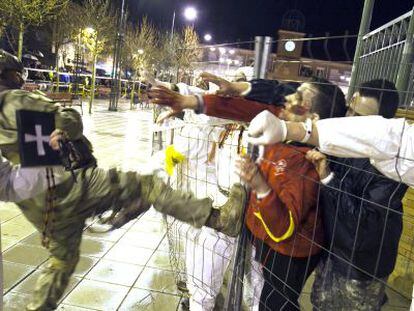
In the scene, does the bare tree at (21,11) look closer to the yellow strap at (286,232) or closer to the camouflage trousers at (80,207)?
the camouflage trousers at (80,207)

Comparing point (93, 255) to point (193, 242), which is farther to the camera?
point (93, 255)

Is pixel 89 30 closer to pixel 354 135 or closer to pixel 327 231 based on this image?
pixel 327 231

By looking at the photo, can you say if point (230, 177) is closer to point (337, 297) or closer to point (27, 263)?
point (337, 297)

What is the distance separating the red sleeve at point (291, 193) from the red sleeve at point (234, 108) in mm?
345

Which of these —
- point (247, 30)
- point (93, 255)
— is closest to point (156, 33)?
point (247, 30)

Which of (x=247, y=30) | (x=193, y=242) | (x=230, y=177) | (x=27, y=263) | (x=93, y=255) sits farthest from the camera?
(x=247, y=30)

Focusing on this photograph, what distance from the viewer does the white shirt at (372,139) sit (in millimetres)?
1469

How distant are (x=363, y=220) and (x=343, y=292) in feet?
1.37

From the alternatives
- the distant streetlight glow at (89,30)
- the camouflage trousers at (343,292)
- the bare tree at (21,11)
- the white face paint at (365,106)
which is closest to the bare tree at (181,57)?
the white face paint at (365,106)

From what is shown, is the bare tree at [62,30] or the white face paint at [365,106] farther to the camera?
the bare tree at [62,30]

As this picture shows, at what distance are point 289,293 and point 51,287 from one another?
1.41m

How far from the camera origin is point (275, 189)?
2123 mm

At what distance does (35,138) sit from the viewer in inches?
82.5

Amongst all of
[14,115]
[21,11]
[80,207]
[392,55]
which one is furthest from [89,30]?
[80,207]
